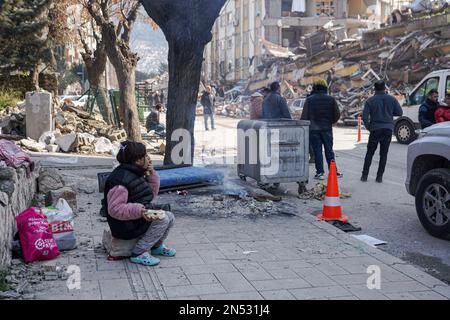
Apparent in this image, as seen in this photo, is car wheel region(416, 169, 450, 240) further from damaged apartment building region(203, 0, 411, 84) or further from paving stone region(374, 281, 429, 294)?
damaged apartment building region(203, 0, 411, 84)

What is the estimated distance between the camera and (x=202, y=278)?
15.3ft

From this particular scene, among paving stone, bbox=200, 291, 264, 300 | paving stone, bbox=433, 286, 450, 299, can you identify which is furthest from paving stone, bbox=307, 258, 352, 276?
paving stone, bbox=200, 291, 264, 300

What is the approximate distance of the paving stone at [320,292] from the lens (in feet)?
14.0

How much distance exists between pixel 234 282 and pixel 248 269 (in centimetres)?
38

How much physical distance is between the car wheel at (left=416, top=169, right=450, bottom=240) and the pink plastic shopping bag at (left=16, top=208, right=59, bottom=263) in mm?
4194

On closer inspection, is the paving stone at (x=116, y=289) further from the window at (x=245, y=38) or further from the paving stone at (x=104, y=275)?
the window at (x=245, y=38)

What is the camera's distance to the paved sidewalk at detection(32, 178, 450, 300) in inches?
171

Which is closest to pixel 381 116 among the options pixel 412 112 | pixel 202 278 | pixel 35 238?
pixel 202 278

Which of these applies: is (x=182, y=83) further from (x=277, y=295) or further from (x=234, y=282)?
(x=277, y=295)

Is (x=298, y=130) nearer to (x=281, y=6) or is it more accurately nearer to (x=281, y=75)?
(x=281, y=75)

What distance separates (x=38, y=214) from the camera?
17.0ft

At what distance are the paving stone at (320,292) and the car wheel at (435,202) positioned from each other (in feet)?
7.78

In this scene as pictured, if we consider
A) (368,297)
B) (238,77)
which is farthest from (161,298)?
(238,77)

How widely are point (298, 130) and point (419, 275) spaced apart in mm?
4095
